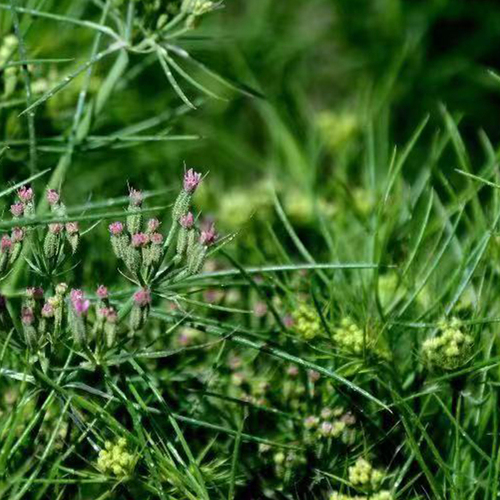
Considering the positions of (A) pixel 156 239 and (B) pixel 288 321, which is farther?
(B) pixel 288 321

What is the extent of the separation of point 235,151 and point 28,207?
0.77 metres

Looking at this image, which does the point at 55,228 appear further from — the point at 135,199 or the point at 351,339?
the point at 351,339

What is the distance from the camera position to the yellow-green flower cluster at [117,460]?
0.71m

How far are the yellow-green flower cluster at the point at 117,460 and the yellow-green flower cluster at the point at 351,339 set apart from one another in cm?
21

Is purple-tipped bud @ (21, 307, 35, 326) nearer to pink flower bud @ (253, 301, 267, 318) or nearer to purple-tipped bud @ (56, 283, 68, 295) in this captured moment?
purple-tipped bud @ (56, 283, 68, 295)

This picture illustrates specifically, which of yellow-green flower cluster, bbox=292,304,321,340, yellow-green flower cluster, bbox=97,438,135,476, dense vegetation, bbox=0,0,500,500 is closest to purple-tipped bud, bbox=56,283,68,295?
dense vegetation, bbox=0,0,500,500

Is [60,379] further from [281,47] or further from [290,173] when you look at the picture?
[281,47]

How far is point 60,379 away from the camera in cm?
74

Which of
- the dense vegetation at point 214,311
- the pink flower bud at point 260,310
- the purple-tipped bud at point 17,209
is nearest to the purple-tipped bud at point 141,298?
the dense vegetation at point 214,311

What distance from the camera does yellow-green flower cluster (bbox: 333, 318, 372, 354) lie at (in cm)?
83

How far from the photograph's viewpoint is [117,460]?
715 mm

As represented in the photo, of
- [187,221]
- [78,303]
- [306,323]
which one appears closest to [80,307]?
[78,303]

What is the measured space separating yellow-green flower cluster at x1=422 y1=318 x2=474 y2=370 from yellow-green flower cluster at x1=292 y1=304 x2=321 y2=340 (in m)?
0.10

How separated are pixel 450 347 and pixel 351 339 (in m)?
0.09
